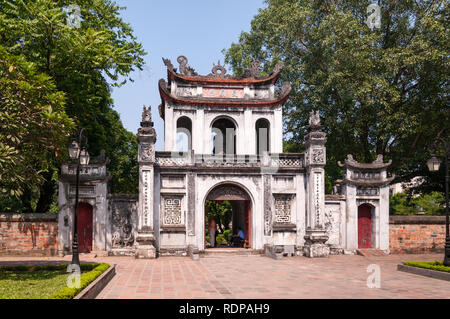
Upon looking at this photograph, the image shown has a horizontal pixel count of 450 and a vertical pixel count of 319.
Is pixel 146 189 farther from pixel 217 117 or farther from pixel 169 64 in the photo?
pixel 169 64

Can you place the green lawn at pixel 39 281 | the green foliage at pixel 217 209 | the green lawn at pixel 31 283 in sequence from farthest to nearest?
the green foliage at pixel 217 209, the green lawn at pixel 31 283, the green lawn at pixel 39 281

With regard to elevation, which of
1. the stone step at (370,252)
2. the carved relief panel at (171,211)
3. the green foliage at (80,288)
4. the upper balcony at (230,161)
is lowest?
the stone step at (370,252)

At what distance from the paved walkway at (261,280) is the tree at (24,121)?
4.21m

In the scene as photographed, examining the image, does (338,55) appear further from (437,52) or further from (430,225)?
(430,225)

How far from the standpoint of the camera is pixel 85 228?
20.4 meters

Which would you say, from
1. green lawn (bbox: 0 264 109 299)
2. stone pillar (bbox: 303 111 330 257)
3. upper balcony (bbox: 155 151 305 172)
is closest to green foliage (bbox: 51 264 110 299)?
green lawn (bbox: 0 264 109 299)

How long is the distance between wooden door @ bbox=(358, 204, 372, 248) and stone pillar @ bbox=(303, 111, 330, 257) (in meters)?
2.19

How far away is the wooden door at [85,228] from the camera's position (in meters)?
20.2

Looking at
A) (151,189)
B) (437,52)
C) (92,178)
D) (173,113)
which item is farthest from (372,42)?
(92,178)

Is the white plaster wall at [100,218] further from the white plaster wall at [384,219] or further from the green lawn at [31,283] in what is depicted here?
the white plaster wall at [384,219]

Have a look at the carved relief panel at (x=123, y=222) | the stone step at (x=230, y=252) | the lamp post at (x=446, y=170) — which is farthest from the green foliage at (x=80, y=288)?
the lamp post at (x=446, y=170)

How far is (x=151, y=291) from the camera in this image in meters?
10.8

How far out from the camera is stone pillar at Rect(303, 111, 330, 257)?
20.2 metres

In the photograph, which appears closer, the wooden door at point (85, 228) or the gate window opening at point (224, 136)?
the wooden door at point (85, 228)
